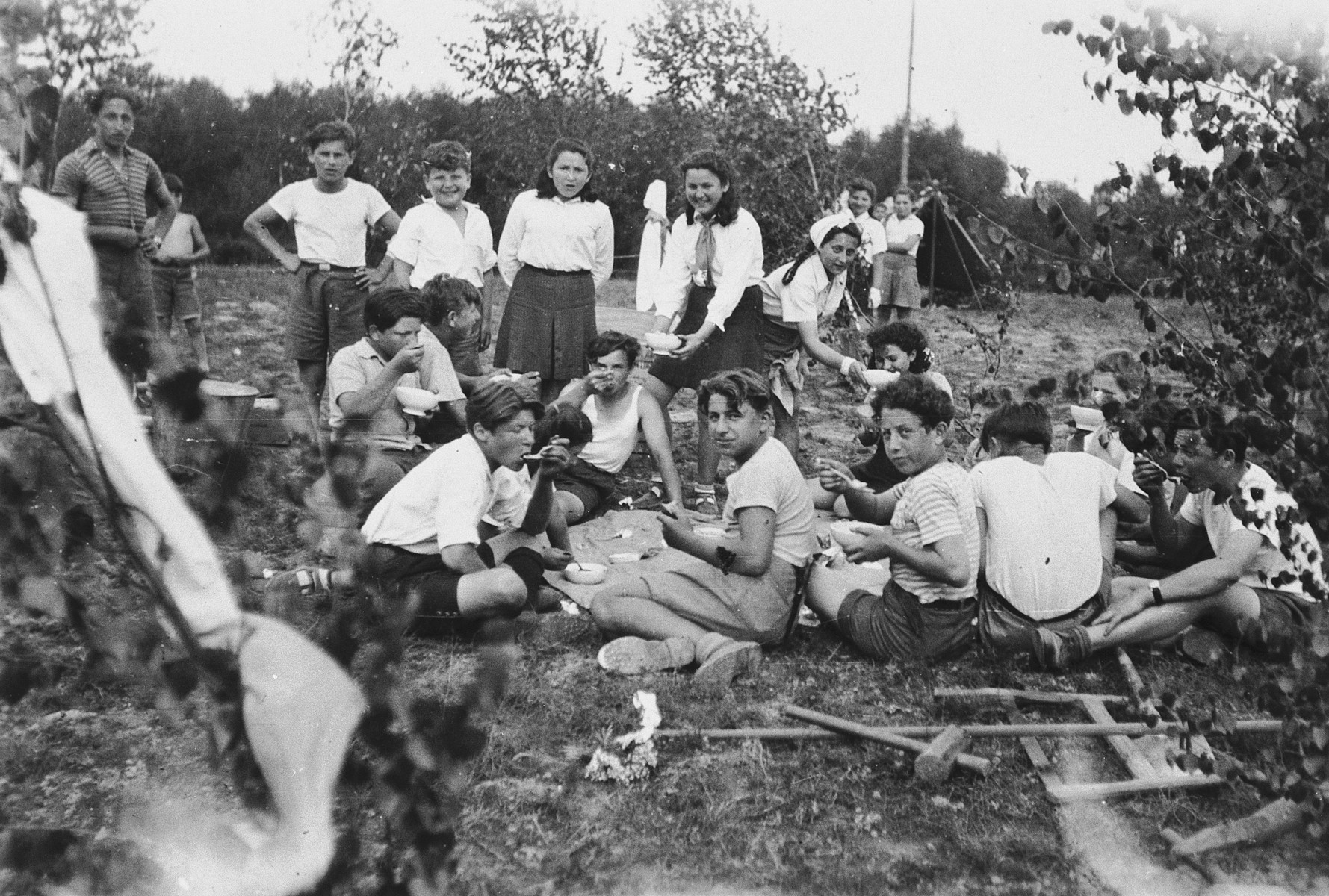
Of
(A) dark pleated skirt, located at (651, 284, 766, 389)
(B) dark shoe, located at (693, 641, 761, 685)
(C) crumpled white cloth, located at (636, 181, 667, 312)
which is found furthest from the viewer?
(C) crumpled white cloth, located at (636, 181, 667, 312)

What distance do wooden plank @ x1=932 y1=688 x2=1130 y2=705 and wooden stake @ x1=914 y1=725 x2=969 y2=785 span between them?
48cm

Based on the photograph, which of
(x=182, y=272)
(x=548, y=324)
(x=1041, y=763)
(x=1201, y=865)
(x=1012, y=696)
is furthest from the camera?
(x=182, y=272)

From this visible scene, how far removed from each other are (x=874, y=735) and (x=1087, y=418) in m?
2.37

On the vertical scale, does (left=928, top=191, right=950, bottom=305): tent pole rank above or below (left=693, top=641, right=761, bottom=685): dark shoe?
above

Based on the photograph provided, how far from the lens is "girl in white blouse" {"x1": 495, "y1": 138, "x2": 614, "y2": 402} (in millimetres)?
6578

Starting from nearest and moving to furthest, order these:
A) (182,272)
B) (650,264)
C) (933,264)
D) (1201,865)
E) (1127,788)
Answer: (1201,865) → (1127,788) → (650,264) → (182,272) → (933,264)

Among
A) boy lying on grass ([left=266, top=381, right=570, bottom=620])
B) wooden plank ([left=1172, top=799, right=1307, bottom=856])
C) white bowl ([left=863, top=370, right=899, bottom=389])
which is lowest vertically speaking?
wooden plank ([left=1172, top=799, right=1307, bottom=856])

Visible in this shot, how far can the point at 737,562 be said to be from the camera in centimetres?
434

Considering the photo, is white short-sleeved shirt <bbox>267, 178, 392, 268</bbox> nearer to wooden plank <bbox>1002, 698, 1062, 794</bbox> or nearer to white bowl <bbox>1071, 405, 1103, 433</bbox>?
white bowl <bbox>1071, 405, 1103, 433</bbox>

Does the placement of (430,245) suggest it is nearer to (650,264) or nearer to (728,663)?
(650,264)

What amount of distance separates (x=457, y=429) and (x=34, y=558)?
4.86 m

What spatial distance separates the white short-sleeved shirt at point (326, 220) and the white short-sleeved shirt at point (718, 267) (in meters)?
1.56

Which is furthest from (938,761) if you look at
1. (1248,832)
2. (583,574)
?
(583,574)

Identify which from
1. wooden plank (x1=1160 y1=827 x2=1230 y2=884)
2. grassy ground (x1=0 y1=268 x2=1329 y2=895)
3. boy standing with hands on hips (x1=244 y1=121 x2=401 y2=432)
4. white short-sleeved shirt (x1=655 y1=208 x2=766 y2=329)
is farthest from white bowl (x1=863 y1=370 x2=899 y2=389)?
wooden plank (x1=1160 y1=827 x2=1230 y2=884)
